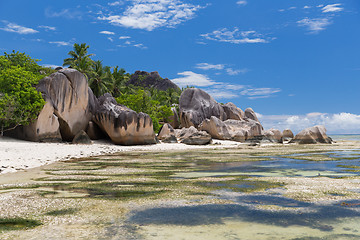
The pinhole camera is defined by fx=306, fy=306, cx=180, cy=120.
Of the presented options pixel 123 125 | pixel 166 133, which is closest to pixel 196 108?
pixel 166 133

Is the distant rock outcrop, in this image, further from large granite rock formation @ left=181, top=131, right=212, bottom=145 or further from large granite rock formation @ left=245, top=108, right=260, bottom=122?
large granite rock formation @ left=181, top=131, right=212, bottom=145

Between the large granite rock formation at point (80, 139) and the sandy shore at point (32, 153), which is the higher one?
the large granite rock formation at point (80, 139)

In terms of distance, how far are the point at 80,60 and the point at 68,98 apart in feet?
81.7

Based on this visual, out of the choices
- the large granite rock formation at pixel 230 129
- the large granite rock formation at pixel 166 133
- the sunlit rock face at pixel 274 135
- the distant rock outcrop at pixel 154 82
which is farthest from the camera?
the distant rock outcrop at pixel 154 82

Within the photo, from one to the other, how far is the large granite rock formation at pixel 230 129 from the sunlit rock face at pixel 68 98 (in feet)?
65.0

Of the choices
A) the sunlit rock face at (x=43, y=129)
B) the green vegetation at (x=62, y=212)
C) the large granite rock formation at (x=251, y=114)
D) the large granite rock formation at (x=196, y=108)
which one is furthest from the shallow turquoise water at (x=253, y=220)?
the large granite rock formation at (x=251, y=114)

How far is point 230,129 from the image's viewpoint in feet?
154

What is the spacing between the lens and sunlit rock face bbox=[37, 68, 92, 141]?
2653cm

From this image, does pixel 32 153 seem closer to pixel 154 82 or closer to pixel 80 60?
pixel 80 60

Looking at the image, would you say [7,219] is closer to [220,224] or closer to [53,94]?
[220,224]

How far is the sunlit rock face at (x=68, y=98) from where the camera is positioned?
26.5 m

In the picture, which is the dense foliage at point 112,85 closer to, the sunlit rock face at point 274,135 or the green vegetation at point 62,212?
the sunlit rock face at point 274,135

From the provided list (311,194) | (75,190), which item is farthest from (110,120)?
(311,194)

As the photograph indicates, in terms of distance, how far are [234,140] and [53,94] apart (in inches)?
1064
